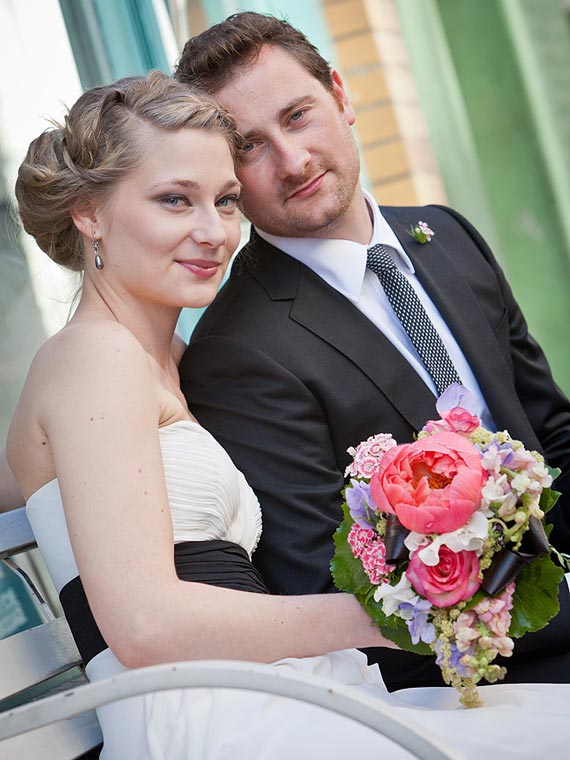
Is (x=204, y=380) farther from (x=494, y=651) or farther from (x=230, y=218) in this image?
(x=494, y=651)

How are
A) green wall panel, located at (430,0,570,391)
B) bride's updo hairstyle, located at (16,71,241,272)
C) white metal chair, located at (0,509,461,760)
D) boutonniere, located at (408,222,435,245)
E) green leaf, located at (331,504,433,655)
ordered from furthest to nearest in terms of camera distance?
green wall panel, located at (430,0,570,391) < boutonniere, located at (408,222,435,245) < bride's updo hairstyle, located at (16,71,241,272) < green leaf, located at (331,504,433,655) < white metal chair, located at (0,509,461,760)

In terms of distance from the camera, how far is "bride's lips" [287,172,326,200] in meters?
2.75

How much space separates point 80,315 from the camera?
7.62 feet

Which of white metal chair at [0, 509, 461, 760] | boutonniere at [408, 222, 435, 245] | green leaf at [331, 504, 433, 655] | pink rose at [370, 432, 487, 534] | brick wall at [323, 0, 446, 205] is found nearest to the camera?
white metal chair at [0, 509, 461, 760]

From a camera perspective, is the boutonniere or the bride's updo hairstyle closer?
the bride's updo hairstyle

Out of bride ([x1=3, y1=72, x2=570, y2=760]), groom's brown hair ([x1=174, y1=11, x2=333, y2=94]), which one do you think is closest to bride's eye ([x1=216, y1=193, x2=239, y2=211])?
bride ([x1=3, y1=72, x2=570, y2=760])

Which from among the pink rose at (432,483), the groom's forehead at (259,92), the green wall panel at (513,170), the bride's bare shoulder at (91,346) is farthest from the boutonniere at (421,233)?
the green wall panel at (513,170)

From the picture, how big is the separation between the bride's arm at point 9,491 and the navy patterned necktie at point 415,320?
982 millimetres

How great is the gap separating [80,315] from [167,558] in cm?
63

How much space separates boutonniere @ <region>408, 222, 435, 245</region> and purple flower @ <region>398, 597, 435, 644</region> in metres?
1.33

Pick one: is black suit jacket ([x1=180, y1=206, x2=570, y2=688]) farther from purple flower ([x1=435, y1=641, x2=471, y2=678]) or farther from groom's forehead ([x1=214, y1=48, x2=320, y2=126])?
purple flower ([x1=435, y1=641, x2=471, y2=678])

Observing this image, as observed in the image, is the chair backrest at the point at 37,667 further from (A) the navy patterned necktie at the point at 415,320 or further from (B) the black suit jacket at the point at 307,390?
(A) the navy patterned necktie at the point at 415,320

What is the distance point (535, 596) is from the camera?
6.32 ft

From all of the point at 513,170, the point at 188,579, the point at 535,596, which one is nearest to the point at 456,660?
the point at 535,596
